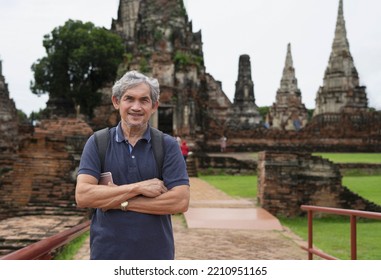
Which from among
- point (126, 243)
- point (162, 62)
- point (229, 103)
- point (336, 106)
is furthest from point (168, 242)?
point (229, 103)

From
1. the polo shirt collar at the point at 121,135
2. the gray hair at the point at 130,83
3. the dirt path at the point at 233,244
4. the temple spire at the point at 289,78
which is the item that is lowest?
the dirt path at the point at 233,244

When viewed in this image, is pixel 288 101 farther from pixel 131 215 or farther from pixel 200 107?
pixel 131 215

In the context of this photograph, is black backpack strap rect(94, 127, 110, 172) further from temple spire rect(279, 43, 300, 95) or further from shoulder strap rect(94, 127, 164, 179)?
temple spire rect(279, 43, 300, 95)

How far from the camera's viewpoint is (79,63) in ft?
107

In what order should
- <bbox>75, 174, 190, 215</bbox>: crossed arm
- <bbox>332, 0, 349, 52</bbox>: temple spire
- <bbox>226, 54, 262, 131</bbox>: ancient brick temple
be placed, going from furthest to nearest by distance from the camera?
<bbox>226, 54, 262, 131</bbox>: ancient brick temple, <bbox>332, 0, 349, 52</bbox>: temple spire, <bbox>75, 174, 190, 215</bbox>: crossed arm

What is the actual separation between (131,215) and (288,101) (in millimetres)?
38854

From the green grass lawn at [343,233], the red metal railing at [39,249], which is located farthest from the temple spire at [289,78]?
the red metal railing at [39,249]

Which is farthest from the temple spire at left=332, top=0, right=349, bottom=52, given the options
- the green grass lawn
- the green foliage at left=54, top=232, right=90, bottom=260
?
the green foliage at left=54, top=232, right=90, bottom=260

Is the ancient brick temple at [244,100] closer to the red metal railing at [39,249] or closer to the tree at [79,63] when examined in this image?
the tree at [79,63]

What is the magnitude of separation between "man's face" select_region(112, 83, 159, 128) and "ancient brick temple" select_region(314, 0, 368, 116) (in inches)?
1119

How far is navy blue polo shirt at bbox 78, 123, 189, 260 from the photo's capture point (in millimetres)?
2531

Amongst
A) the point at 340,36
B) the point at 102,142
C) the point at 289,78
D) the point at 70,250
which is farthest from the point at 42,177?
the point at 289,78

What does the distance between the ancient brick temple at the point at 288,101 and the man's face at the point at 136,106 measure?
37.4 metres

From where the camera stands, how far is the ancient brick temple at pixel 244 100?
34.7 meters
